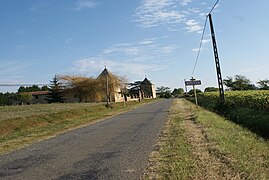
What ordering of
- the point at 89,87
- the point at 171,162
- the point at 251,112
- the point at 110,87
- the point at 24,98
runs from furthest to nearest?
the point at 24,98 → the point at 110,87 → the point at 89,87 → the point at 251,112 → the point at 171,162

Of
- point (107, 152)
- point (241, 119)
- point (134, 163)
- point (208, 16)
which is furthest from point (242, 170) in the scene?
point (208, 16)

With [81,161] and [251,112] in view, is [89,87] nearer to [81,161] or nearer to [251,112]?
[251,112]

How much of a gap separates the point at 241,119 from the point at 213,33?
10.3 meters

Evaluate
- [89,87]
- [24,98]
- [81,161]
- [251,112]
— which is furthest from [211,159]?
[24,98]

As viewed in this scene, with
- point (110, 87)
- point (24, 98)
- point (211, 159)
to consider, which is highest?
point (110, 87)

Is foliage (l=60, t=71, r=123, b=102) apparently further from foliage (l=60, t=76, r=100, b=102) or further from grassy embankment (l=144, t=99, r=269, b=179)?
grassy embankment (l=144, t=99, r=269, b=179)

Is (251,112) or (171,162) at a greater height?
(251,112)

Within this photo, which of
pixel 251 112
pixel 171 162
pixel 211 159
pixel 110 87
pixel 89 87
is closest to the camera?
pixel 171 162

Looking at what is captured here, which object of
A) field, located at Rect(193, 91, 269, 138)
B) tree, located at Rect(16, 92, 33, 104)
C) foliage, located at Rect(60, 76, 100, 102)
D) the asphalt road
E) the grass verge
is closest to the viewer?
the grass verge

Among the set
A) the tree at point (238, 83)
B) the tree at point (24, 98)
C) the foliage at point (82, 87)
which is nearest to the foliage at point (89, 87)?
the foliage at point (82, 87)

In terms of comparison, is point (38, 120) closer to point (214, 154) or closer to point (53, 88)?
point (214, 154)

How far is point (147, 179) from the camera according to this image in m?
6.29

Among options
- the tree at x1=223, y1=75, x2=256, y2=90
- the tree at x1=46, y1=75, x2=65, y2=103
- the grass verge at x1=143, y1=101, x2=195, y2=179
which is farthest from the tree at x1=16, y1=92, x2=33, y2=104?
the grass verge at x1=143, y1=101, x2=195, y2=179

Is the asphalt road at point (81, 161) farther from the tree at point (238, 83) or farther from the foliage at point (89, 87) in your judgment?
the tree at point (238, 83)
